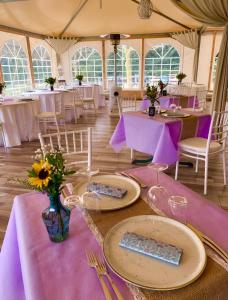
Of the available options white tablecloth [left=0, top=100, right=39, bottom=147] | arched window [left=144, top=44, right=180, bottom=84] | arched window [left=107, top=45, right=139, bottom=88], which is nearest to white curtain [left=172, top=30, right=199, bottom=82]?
arched window [left=144, top=44, right=180, bottom=84]

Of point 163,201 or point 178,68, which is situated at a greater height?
point 178,68

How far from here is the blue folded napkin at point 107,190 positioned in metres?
1.10

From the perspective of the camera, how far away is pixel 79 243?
0.83 meters

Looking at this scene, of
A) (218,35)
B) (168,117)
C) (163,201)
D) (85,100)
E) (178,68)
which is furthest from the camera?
(178,68)

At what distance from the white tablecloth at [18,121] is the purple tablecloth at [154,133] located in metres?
2.09

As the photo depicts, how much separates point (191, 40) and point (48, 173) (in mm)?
9210

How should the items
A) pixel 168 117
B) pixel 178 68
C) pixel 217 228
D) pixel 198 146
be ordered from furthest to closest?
pixel 178 68 → pixel 168 117 → pixel 198 146 → pixel 217 228

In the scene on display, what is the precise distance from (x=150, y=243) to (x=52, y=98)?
4.92 metres

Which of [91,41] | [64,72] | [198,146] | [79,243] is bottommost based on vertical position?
[198,146]

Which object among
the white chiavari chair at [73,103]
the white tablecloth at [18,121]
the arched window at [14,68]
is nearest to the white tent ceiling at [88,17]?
the arched window at [14,68]

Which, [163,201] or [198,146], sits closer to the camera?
[163,201]

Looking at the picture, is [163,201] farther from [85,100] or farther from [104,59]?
[104,59]

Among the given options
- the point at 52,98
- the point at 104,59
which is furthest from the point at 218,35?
the point at 52,98

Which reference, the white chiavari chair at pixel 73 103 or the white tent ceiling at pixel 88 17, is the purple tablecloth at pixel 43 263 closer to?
the white chiavari chair at pixel 73 103
